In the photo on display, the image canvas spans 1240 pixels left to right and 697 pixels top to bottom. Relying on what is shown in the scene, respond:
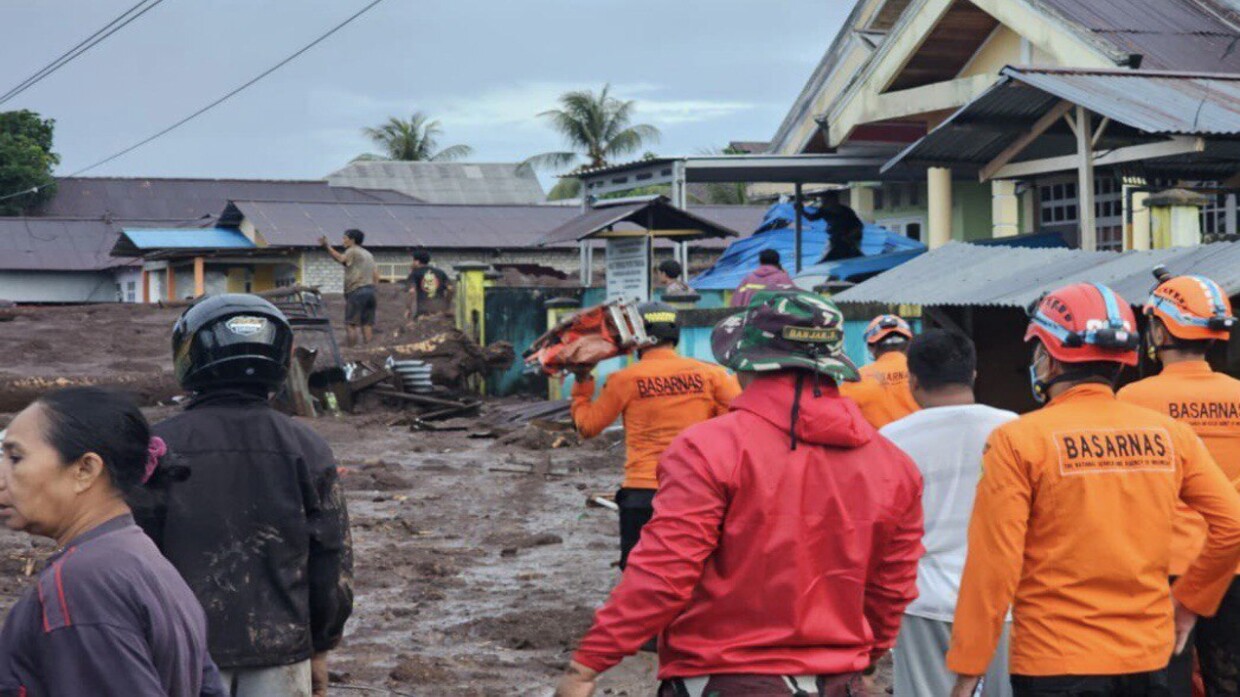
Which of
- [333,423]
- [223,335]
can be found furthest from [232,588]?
[333,423]

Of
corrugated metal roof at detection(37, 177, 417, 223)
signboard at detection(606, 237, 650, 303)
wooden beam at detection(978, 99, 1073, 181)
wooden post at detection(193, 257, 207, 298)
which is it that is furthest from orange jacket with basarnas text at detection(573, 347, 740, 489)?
corrugated metal roof at detection(37, 177, 417, 223)

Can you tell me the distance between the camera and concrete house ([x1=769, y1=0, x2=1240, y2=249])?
13.5 meters

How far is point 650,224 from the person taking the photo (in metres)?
19.4

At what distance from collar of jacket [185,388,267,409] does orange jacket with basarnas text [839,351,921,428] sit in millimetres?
3659

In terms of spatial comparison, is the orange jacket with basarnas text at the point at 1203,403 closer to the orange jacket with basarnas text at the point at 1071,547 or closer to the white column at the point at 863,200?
the orange jacket with basarnas text at the point at 1071,547

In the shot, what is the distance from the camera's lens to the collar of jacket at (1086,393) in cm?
434

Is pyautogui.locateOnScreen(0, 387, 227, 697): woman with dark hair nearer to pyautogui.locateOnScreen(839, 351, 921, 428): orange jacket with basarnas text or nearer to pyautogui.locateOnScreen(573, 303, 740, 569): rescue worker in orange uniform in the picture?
pyautogui.locateOnScreen(839, 351, 921, 428): orange jacket with basarnas text

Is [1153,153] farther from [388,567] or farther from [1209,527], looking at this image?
[1209,527]

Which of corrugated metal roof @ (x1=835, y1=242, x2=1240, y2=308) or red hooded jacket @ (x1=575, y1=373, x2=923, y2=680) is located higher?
corrugated metal roof @ (x1=835, y1=242, x2=1240, y2=308)

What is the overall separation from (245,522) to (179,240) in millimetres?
34311

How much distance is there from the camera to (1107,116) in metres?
12.8

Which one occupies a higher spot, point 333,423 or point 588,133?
point 588,133

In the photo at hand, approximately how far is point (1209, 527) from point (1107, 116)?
8.89 meters

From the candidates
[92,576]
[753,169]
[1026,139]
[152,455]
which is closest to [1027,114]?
[1026,139]
